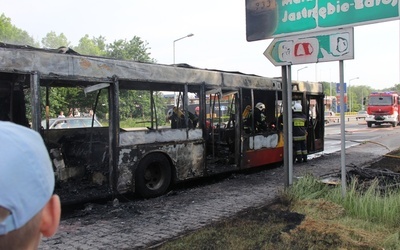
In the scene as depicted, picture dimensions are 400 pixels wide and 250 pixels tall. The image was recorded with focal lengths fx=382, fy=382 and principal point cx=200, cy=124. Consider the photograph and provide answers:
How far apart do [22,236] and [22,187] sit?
0.16 meters

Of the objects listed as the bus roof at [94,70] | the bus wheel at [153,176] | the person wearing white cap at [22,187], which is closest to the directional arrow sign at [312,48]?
the bus roof at [94,70]

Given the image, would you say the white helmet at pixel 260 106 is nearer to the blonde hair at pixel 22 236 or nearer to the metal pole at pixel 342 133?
the metal pole at pixel 342 133

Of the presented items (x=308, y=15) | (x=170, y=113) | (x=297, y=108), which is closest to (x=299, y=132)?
(x=297, y=108)

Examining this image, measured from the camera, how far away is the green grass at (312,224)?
14.0ft

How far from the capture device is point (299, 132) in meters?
11.0

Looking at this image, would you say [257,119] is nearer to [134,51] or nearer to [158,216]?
[158,216]

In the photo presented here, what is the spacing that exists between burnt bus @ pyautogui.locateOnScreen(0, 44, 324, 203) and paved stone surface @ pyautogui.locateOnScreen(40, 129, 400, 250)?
17.9 inches

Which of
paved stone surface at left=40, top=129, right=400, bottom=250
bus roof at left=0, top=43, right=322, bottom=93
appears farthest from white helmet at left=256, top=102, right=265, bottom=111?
paved stone surface at left=40, top=129, right=400, bottom=250

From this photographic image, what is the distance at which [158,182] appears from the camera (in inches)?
Answer: 289

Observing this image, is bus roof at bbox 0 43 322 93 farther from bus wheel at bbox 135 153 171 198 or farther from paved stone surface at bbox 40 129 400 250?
paved stone surface at bbox 40 129 400 250

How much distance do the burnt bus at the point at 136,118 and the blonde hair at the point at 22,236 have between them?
15.2 ft

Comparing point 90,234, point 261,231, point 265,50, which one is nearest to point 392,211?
point 261,231

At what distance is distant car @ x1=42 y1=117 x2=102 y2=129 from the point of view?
300 inches

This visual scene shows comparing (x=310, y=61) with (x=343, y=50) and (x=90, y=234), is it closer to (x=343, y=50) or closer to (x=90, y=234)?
(x=343, y=50)
